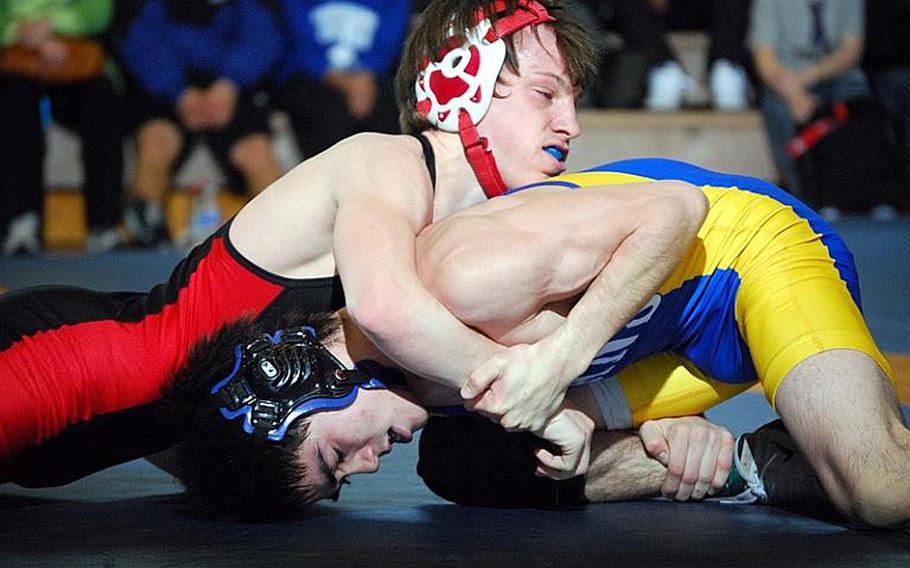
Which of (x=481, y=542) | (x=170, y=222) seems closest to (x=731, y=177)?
(x=481, y=542)

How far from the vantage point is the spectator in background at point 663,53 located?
8250 millimetres

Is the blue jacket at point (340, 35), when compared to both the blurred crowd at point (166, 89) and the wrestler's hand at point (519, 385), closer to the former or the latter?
the blurred crowd at point (166, 89)

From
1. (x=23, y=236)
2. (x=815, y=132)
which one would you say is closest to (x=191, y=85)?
(x=23, y=236)

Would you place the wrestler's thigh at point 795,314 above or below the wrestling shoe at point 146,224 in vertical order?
above

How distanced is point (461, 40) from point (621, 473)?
0.89 metres

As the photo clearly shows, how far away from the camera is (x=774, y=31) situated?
27.5 ft

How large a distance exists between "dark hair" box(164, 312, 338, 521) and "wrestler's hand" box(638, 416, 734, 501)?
0.65 meters

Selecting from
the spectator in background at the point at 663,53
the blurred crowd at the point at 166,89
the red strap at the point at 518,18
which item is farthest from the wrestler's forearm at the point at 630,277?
the spectator in background at the point at 663,53

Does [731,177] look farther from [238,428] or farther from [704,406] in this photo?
[238,428]

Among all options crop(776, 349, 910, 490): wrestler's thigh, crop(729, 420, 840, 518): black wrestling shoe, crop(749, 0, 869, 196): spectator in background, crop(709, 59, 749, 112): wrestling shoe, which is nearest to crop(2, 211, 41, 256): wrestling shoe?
crop(709, 59, 749, 112): wrestling shoe

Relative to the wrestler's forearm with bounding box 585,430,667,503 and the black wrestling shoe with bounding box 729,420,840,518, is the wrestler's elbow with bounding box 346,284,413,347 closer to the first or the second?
the wrestler's forearm with bounding box 585,430,667,503

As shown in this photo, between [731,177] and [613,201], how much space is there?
1.84 feet

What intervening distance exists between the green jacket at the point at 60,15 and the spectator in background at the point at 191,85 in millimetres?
155

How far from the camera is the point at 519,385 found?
8.15 ft
